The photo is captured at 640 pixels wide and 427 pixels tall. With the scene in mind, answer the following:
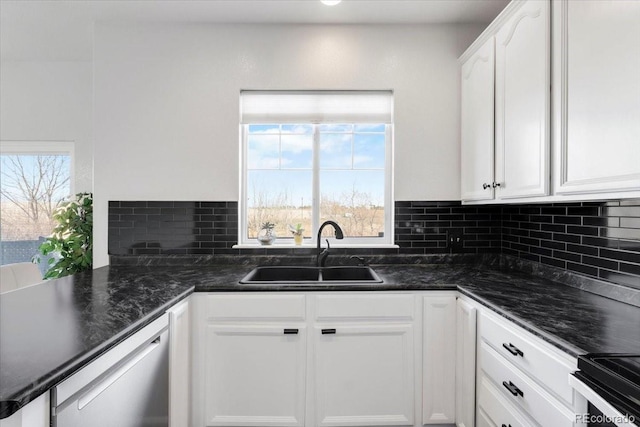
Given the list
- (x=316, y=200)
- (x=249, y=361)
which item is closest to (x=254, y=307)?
(x=249, y=361)

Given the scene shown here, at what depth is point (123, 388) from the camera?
1156 millimetres

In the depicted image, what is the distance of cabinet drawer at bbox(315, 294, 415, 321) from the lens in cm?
184

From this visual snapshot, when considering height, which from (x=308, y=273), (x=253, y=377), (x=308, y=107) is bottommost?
(x=253, y=377)

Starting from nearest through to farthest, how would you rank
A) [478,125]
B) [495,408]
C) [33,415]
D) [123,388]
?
[33,415]
[123,388]
[495,408]
[478,125]

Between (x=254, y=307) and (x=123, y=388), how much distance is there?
29.7 inches

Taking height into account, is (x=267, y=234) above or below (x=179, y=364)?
above

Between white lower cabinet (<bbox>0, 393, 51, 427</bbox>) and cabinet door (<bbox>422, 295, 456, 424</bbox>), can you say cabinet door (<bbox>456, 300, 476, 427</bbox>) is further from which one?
white lower cabinet (<bbox>0, 393, 51, 427</bbox>)

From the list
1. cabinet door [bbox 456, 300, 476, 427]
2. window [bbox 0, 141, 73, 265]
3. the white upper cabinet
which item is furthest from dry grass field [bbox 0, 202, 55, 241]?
the white upper cabinet

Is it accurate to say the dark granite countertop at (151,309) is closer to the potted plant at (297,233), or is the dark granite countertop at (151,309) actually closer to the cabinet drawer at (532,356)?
the cabinet drawer at (532,356)

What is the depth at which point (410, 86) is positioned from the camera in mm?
2441

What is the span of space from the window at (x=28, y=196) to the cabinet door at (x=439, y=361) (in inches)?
131

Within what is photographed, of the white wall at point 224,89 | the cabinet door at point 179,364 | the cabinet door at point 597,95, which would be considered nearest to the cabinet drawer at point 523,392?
the cabinet door at point 597,95

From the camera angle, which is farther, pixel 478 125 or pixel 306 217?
pixel 306 217

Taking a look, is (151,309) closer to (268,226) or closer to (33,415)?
→ (33,415)
